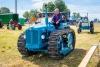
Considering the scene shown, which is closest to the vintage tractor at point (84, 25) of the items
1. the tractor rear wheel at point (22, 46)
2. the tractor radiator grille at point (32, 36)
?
the tractor rear wheel at point (22, 46)

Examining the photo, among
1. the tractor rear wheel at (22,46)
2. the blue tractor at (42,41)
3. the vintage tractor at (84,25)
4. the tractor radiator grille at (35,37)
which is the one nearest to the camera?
the blue tractor at (42,41)

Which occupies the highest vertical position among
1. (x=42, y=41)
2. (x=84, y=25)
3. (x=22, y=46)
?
(x=84, y=25)

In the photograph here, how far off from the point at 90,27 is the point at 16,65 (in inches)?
549

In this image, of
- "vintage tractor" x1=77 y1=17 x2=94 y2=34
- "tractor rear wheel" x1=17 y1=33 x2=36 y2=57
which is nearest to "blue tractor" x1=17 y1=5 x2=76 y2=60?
"tractor rear wheel" x1=17 y1=33 x2=36 y2=57

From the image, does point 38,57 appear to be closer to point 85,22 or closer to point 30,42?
point 30,42

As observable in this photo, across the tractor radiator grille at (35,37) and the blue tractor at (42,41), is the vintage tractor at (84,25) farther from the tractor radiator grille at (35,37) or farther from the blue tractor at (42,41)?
the tractor radiator grille at (35,37)

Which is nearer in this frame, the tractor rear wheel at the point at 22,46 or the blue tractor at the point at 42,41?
the blue tractor at the point at 42,41

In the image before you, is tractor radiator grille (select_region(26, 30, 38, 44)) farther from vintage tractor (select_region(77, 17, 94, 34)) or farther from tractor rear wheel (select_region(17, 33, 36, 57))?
vintage tractor (select_region(77, 17, 94, 34))

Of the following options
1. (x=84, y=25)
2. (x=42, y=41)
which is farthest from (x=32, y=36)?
(x=84, y=25)

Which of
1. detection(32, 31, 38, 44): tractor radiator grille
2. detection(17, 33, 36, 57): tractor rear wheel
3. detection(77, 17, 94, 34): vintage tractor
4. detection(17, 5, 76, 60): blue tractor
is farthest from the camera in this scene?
detection(77, 17, 94, 34): vintage tractor

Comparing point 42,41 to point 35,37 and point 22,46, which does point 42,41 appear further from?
point 22,46

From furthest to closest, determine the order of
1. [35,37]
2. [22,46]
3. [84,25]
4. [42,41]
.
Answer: [84,25] → [22,46] → [42,41] → [35,37]

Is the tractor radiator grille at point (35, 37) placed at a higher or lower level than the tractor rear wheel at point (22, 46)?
higher

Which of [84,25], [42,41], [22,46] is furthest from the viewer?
[84,25]
